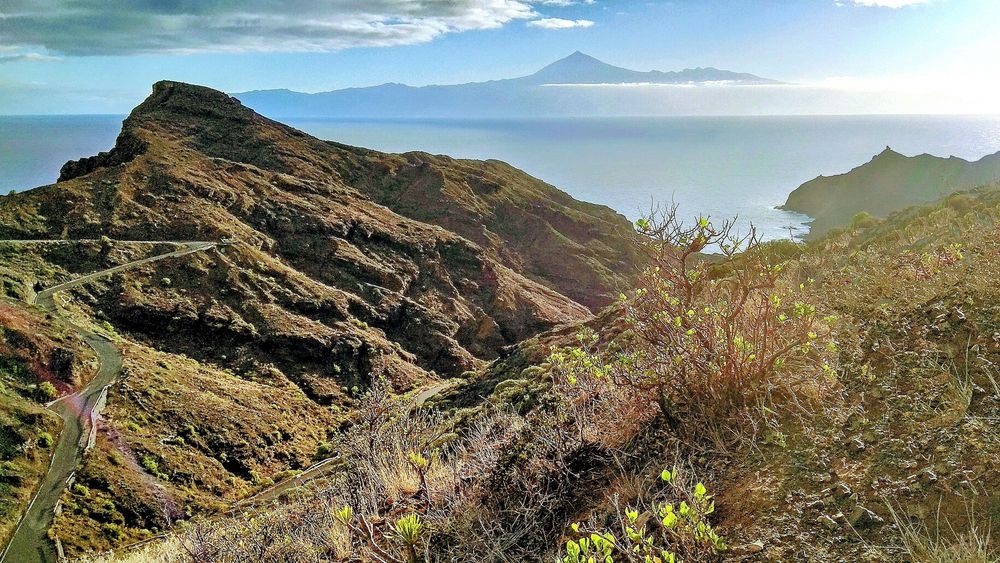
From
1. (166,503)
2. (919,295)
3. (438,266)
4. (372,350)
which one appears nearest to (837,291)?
(919,295)

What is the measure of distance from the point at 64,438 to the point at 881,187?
8150 cm

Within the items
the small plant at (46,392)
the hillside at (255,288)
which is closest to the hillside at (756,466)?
the hillside at (255,288)


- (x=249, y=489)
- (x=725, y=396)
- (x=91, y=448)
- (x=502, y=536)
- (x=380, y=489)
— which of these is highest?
(x=725, y=396)

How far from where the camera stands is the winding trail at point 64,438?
56.7ft

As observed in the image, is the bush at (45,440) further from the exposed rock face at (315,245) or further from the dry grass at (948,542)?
the dry grass at (948,542)

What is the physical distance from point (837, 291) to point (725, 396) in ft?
10.6

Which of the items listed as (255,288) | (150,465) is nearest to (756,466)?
(150,465)

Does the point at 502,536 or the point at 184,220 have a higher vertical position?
the point at 502,536

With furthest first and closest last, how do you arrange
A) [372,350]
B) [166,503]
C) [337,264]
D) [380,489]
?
[337,264] → [372,350] → [166,503] → [380,489]

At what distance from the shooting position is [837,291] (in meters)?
5.91

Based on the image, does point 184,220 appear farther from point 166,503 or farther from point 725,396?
point 725,396

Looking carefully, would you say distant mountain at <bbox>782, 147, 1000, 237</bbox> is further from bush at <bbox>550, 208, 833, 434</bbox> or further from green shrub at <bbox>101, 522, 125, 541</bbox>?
bush at <bbox>550, 208, 833, 434</bbox>

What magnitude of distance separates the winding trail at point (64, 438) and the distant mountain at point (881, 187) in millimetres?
60813

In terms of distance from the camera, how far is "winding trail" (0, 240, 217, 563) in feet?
56.7
